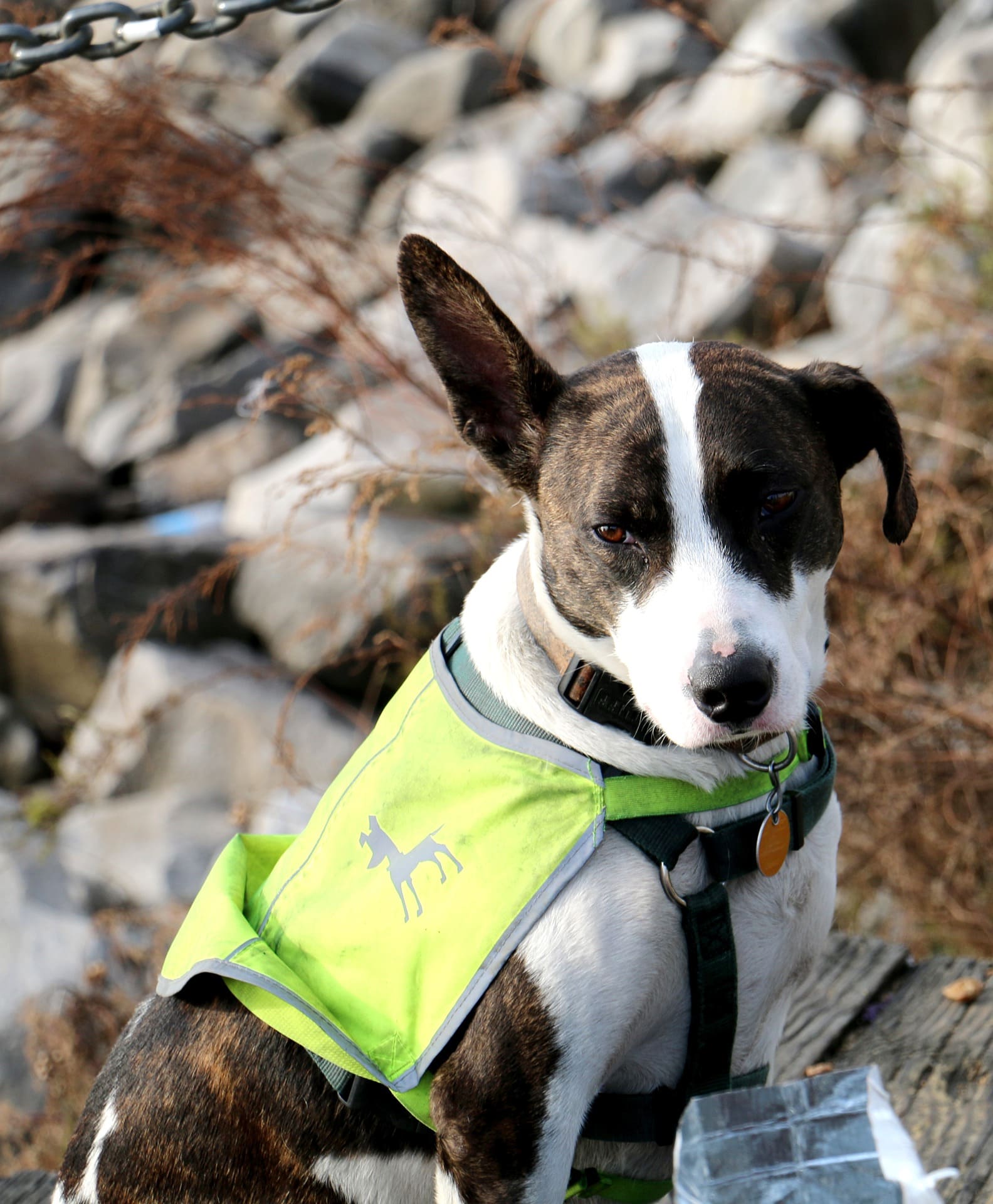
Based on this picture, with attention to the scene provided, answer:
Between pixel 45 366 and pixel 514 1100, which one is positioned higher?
pixel 514 1100

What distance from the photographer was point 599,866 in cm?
185

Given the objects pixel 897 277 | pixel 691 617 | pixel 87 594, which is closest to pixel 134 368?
pixel 87 594

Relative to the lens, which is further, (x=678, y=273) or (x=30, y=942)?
(x=678, y=273)

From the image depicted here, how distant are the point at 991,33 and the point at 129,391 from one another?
28.3ft

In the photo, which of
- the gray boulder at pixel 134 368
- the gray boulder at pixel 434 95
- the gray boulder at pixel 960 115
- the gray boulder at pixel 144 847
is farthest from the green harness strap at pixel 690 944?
the gray boulder at pixel 434 95

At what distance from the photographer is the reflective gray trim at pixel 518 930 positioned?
1.83m

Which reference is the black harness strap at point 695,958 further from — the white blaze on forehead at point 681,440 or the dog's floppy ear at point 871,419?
the dog's floppy ear at point 871,419

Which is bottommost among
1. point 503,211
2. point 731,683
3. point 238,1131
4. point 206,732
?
point 206,732

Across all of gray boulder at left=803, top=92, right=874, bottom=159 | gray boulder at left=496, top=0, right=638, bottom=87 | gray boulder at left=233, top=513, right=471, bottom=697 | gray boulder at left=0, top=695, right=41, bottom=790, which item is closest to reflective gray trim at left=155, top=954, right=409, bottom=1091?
gray boulder at left=233, top=513, right=471, bottom=697

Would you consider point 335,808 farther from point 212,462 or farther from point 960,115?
point 212,462

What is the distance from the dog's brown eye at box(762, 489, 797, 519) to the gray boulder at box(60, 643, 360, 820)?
4.91m

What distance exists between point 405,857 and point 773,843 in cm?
62

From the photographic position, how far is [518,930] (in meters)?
1.83

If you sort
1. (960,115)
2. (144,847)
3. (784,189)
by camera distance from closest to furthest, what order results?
1. (144,847)
2. (960,115)
3. (784,189)
